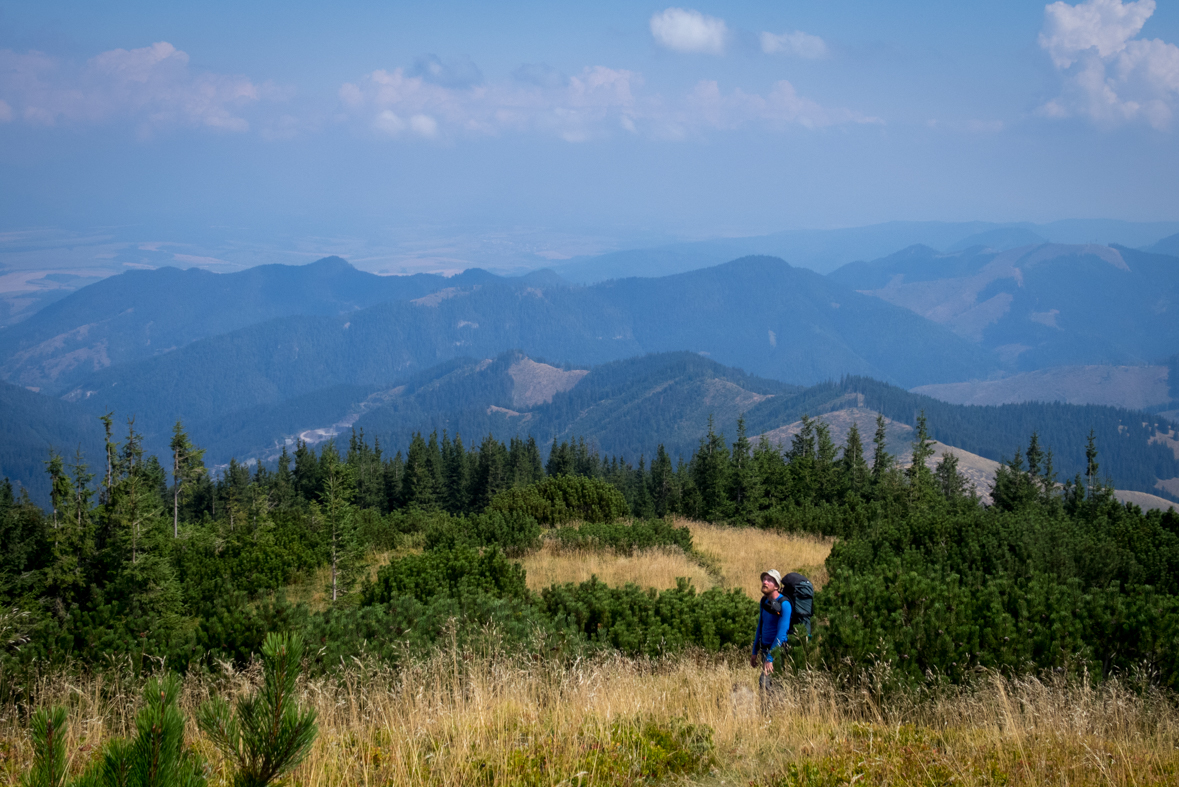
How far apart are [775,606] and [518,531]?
11.4m

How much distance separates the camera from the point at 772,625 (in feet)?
25.1

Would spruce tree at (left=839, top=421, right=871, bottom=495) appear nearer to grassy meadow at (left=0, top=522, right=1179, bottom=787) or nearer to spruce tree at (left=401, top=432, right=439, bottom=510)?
grassy meadow at (left=0, top=522, right=1179, bottom=787)

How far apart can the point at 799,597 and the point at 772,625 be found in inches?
17.5

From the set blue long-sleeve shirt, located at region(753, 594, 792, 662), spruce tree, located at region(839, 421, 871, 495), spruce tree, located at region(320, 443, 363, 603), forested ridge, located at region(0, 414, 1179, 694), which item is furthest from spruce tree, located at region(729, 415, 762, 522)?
blue long-sleeve shirt, located at region(753, 594, 792, 662)

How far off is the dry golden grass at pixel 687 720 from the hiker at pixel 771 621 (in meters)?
0.33

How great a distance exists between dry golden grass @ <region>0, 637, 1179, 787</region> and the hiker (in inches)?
13.1

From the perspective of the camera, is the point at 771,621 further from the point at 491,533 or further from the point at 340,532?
the point at 491,533

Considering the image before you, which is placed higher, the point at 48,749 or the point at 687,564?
the point at 48,749

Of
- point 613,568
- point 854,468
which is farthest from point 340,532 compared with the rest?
point 854,468

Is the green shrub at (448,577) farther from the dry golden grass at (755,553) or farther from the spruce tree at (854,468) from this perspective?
the spruce tree at (854,468)

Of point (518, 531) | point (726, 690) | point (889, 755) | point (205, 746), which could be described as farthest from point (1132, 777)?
point (518, 531)

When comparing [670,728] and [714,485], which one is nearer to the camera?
[670,728]

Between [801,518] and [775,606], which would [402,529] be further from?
[775,606]

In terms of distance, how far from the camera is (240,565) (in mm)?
15016
